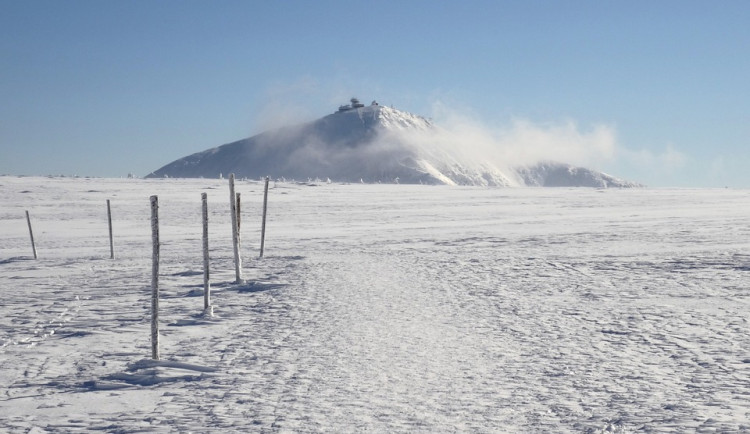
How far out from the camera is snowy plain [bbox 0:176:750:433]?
21.5ft

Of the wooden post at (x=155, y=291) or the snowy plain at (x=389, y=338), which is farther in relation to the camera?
the wooden post at (x=155, y=291)

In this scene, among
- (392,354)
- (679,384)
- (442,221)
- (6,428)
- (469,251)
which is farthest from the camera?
(442,221)

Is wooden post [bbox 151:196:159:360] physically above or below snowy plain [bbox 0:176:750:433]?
above

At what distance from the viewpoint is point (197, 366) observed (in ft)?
27.5

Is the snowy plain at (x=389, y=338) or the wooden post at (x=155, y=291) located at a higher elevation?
the wooden post at (x=155, y=291)

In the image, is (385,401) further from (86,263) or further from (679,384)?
(86,263)

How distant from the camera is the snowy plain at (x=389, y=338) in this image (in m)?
6.55

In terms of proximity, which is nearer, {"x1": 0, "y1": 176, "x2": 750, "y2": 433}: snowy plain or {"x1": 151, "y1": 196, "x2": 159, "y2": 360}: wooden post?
{"x1": 0, "y1": 176, "x2": 750, "y2": 433}: snowy plain

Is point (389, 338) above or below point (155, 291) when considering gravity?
below

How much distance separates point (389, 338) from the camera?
10.0m

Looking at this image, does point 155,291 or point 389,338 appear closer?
point 155,291

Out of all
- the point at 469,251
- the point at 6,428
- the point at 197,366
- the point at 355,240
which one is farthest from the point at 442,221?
the point at 6,428

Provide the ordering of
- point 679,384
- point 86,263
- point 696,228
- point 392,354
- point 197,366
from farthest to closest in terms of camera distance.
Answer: point 696,228 < point 86,263 < point 392,354 < point 197,366 < point 679,384

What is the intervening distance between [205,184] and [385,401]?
59483 millimetres
